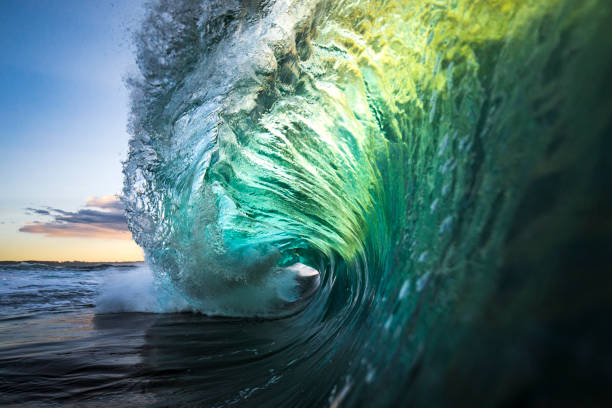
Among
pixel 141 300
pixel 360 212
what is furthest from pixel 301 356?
pixel 141 300

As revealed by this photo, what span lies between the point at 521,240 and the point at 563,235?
2.6 inches

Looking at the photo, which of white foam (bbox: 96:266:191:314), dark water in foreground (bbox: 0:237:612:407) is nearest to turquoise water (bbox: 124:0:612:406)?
dark water in foreground (bbox: 0:237:612:407)

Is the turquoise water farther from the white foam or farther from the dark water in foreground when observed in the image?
the white foam

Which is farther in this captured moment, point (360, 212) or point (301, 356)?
point (360, 212)

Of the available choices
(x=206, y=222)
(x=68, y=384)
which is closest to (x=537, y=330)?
(x=68, y=384)

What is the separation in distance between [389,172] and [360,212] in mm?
902

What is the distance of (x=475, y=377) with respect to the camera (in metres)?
0.46

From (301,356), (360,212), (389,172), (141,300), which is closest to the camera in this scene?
(389,172)

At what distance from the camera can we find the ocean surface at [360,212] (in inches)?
19.2

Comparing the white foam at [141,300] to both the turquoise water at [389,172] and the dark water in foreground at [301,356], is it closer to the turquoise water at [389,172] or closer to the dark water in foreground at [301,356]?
the dark water in foreground at [301,356]

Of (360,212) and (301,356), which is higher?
(360,212)

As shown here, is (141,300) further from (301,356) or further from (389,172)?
(389,172)

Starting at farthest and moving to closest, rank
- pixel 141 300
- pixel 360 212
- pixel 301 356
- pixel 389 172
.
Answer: pixel 141 300, pixel 360 212, pixel 301 356, pixel 389 172

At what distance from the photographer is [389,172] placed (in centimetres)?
211
